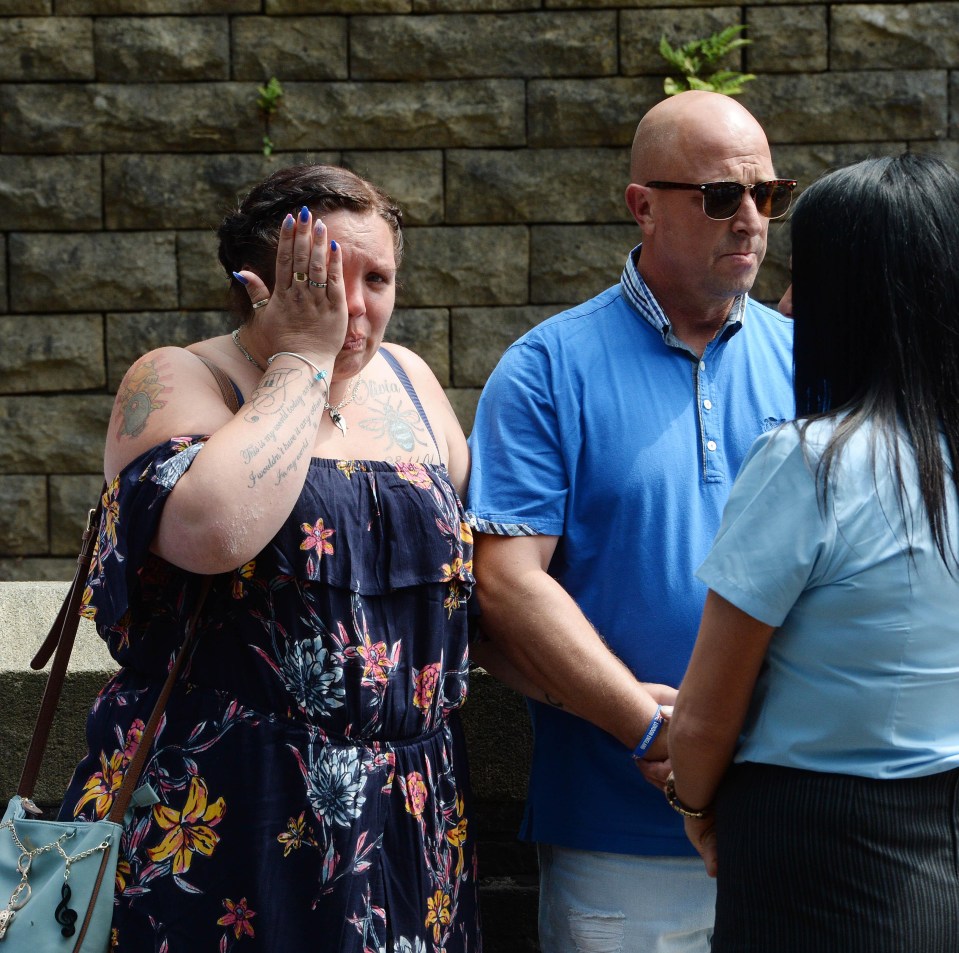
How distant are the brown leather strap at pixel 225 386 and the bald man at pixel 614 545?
1.63 ft

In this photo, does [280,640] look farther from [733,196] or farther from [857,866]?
[733,196]

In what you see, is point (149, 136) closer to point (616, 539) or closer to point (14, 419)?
point (14, 419)

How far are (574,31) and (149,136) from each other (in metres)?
2.13

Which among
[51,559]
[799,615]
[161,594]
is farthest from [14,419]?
[799,615]

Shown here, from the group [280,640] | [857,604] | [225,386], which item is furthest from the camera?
[225,386]

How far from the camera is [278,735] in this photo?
1.92 metres

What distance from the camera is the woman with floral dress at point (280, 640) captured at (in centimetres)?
187

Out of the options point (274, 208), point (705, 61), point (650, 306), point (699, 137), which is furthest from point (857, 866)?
point (705, 61)

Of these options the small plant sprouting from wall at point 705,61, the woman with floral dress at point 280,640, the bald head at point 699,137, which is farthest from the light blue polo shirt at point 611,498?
the small plant sprouting from wall at point 705,61

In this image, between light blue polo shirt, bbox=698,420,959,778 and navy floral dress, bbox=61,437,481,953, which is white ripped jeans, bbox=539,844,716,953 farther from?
light blue polo shirt, bbox=698,420,959,778

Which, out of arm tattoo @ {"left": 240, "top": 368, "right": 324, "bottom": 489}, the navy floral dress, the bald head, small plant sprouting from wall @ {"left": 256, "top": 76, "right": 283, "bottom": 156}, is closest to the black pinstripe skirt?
the navy floral dress

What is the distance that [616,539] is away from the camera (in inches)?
90.8

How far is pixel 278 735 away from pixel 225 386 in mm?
586

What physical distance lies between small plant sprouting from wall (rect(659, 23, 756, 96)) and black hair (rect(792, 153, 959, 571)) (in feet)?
14.4
